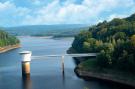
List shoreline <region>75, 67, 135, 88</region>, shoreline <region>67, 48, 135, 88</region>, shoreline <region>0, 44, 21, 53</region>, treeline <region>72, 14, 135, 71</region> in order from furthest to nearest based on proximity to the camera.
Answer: shoreline <region>0, 44, 21, 53</region>, treeline <region>72, 14, 135, 71</region>, shoreline <region>67, 48, 135, 88</region>, shoreline <region>75, 67, 135, 88</region>

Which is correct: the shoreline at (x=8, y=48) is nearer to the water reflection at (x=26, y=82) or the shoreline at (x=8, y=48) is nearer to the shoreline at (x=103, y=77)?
the water reflection at (x=26, y=82)

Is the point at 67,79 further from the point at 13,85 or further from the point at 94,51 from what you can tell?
the point at 94,51

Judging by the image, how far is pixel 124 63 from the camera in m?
52.7

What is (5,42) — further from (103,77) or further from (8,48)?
(103,77)

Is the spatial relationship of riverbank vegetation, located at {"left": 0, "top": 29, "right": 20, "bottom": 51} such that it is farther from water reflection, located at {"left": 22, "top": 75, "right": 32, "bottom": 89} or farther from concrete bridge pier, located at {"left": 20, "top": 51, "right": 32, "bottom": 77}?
water reflection, located at {"left": 22, "top": 75, "right": 32, "bottom": 89}

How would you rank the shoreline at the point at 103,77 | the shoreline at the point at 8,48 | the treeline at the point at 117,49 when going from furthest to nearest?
the shoreline at the point at 8,48, the treeline at the point at 117,49, the shoreline at the point at 103,77

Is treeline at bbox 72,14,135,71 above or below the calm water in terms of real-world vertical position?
above

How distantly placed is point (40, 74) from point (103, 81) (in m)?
10.6

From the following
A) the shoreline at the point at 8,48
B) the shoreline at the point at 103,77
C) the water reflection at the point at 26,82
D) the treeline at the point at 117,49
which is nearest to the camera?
the shoreline at the point at 103,77

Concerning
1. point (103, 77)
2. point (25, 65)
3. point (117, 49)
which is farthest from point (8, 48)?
point (103, 77)

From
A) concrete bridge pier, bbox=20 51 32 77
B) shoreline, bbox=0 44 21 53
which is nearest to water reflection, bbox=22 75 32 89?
concrete bridge pier, bbox=20 51 32 77

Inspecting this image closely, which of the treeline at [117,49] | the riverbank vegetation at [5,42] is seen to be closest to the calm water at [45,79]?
the treeline at [117,49]

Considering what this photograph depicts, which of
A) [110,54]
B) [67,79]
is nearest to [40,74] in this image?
[67,79]

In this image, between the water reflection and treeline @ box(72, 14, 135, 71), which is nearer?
the water reflection
